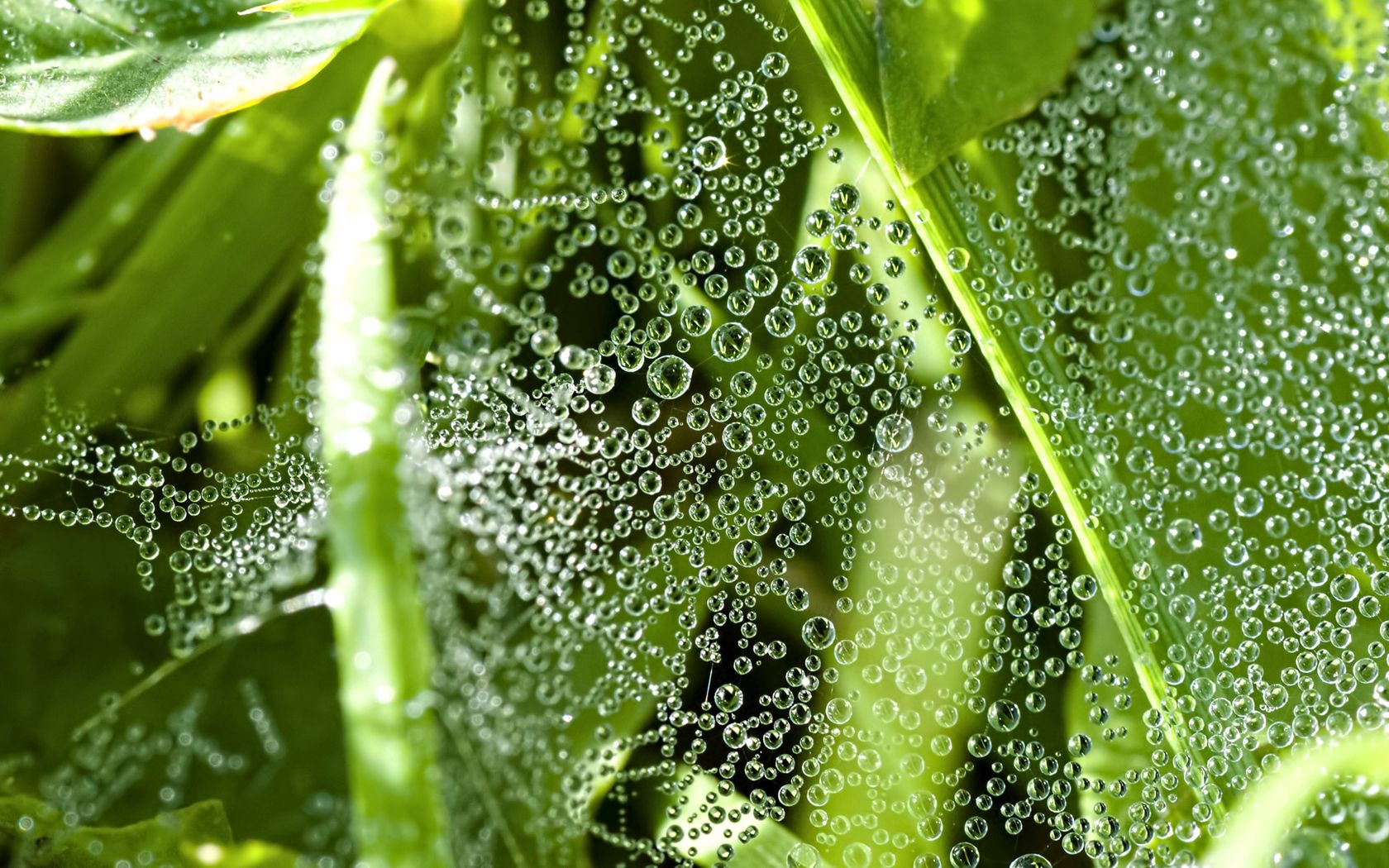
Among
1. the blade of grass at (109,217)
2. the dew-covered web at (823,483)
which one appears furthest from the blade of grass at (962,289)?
the blade of grass at (109,217)

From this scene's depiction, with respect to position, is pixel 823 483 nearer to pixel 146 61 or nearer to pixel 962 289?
pixel 962 289

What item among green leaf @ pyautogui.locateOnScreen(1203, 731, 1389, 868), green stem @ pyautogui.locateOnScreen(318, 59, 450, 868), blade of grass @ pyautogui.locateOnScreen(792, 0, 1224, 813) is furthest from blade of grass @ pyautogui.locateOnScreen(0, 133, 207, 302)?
green leaf @ pyautogui.locateOnScreen(1203, 731, 1389, 868)

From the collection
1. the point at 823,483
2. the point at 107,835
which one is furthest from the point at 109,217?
the point at 823,483

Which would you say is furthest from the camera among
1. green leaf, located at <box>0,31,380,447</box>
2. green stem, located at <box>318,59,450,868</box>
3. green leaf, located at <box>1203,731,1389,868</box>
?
green leaf, located at <box>0,31,380,447</box>

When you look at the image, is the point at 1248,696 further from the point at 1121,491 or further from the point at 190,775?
the point at 190,775

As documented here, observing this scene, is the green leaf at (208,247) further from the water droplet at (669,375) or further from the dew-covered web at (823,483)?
the water droplet at (669,375)

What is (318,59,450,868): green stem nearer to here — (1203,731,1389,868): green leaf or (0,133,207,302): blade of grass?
(0,133,207,302): blade of grass
